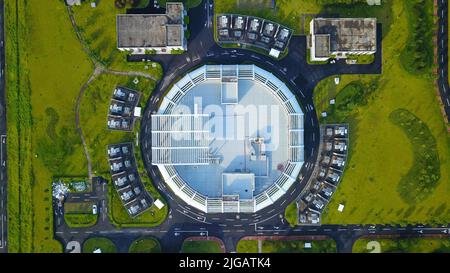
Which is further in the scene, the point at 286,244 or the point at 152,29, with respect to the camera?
the point at 286,244

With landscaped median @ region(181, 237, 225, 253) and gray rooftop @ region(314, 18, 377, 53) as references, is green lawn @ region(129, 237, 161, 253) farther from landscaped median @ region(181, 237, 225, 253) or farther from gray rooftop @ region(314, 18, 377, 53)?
gray rooftop @ region(314, 18, 377, 53)

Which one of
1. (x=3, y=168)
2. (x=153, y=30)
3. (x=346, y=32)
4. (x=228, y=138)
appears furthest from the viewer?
(x=3, y=168)

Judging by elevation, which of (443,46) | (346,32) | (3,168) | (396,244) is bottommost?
(396,244)

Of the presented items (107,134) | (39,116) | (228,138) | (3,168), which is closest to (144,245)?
(107,134)

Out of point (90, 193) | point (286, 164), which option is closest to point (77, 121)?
point (90, 193)

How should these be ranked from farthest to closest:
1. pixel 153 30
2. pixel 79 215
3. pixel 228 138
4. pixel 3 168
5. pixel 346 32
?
pixel 3 168 → pixel 79 215 → pixel 228 138 → pixel 346 32 → pixel 153 30

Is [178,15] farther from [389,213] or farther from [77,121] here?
[389,213]

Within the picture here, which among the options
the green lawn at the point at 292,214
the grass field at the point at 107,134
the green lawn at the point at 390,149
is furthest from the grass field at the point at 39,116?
the green lawn at the point at 390,149

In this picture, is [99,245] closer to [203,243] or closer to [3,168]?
[203,243]
